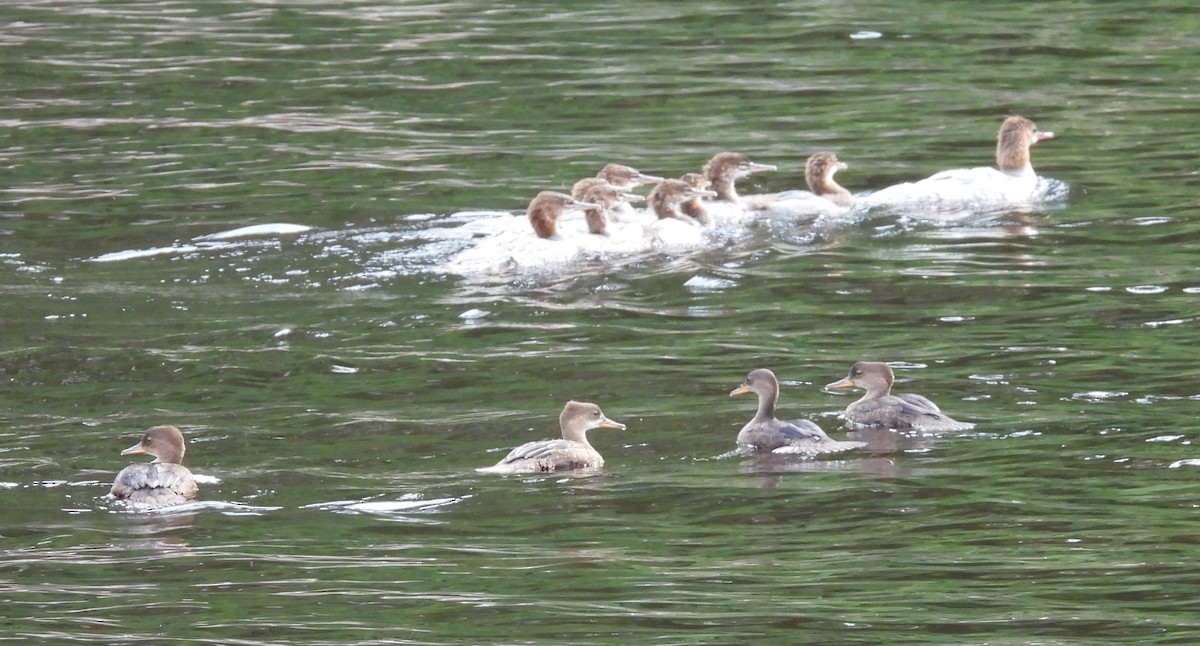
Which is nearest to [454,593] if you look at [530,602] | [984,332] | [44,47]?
[530,602]

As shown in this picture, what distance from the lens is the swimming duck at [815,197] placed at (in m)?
16.3

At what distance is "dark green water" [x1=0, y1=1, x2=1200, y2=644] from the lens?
7879 millimetres

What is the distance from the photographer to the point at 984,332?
480 inches

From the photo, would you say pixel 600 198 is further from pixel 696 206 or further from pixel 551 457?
pixel 551 457

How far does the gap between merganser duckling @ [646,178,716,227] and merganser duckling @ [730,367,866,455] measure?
566 centimetres

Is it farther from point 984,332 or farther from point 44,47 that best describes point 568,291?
point 44,47

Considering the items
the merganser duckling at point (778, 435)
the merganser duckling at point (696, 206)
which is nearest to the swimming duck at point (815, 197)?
the merganser duckling at point (696, 206)

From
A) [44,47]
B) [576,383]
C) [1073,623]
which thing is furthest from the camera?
[44,47]

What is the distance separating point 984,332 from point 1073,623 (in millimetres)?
5126

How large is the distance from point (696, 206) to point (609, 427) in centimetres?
590

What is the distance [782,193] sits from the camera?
16703mm

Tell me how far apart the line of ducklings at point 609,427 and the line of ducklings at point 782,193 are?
17.2 ft

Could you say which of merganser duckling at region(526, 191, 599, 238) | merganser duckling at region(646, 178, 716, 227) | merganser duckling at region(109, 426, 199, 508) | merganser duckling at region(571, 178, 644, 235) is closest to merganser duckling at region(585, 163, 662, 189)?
merganser duckling at region(571, 178, 644, 235)

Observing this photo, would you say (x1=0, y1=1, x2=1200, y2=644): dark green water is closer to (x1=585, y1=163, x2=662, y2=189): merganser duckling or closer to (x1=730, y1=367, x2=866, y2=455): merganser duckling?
(x1=730, y1=367, x2=866, y2=455): merganser duckling
